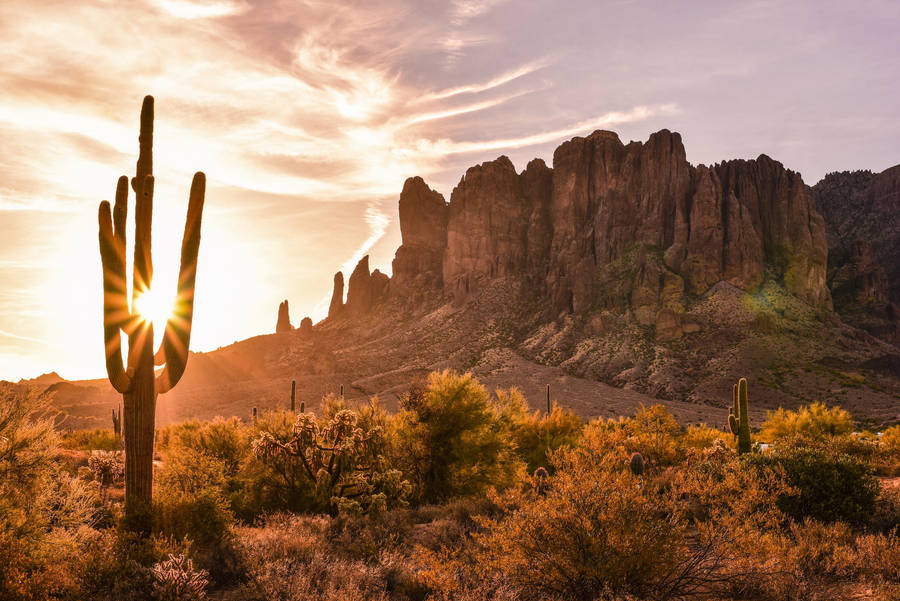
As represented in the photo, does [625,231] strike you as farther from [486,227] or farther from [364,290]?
[364,290]

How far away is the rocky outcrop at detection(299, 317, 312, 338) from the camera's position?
4401 inches

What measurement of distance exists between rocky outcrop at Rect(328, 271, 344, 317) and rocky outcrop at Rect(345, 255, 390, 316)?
2.77 meters

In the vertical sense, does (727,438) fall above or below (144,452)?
below

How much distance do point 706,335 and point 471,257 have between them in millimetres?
55545

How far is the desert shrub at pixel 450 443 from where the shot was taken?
54.3ft

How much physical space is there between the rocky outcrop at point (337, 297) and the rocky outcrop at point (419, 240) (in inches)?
539

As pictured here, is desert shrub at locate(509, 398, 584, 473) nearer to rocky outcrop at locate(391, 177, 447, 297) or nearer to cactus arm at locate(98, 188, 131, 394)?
cactus arm at locate(98, 188, 131, 394)

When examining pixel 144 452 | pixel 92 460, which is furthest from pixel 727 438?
pixel 92 460

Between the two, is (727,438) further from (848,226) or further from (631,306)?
(848,226)

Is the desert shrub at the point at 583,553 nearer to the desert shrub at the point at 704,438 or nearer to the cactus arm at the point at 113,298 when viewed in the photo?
the cactus arm at the point at 113,298

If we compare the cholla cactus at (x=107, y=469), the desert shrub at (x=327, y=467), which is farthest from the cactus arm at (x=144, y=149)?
the cholla cactus at (x=107, y=469)

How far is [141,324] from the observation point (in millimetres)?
10742

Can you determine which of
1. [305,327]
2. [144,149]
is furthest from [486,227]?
[144,149]

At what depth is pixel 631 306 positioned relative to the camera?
8656 centimetres
